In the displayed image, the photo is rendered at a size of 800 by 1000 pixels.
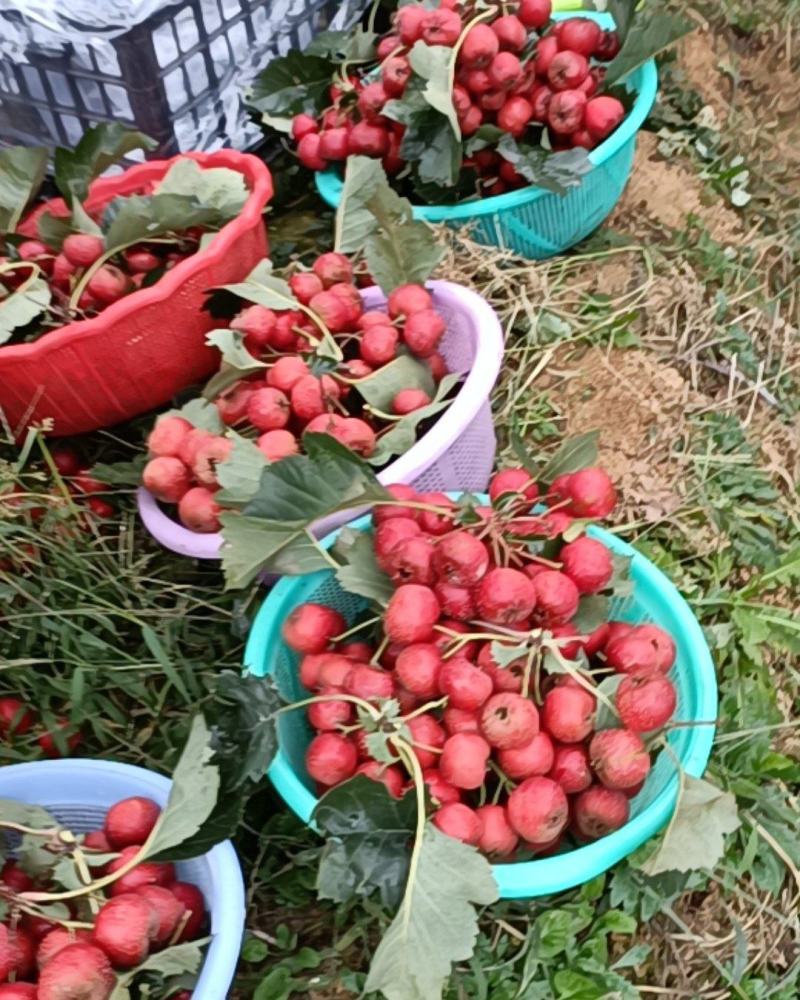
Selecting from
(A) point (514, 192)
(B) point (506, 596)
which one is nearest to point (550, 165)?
(A) point (514, 192)

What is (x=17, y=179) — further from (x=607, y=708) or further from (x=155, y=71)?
(x=607, y=708)

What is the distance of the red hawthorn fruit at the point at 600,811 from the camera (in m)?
0.77

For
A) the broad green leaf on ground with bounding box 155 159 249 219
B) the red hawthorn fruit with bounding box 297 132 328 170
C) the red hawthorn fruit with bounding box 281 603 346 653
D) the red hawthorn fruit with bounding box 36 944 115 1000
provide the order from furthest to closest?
the red hawthorn fruit with bounding box 297 132 328 170
the broad green leaf on ground with bounding box 155 159 249 219
the red hawthorn fruit with bounding box 281 603 346 653
the red hawthorn fruit with bounding box 36 944 115 1000

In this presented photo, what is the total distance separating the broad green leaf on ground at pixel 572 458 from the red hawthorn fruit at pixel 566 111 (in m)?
0.52

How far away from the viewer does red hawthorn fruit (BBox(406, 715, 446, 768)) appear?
0.77 meters

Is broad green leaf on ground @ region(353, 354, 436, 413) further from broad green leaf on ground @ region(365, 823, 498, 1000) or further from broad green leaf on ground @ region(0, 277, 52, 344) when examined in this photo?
broad green leaf on ground @ region(365, 823, 498, 1000)

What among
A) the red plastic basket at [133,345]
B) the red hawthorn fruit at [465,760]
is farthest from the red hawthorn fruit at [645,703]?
the red plastic basket at [133,345]

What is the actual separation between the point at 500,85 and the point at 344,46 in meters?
0.29

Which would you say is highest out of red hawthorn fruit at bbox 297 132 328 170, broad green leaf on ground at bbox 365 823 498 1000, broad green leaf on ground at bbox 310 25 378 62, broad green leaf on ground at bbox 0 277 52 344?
broad green leaf on ground at bbox 310 25 378 62

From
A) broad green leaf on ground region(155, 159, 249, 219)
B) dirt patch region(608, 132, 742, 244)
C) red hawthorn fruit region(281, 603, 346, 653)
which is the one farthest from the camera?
dirt patch region(608, 132, 742, 244)

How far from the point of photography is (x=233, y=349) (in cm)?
102

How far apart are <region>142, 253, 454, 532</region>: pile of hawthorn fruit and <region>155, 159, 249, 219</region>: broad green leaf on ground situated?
0.35 feet

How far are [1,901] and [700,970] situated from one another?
23.4 inches

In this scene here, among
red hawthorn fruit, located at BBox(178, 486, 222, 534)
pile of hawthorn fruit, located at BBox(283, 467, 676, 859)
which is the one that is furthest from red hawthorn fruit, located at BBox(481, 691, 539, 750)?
red hawthorn fruit, located at BBox(178, 486, 222, 534)
